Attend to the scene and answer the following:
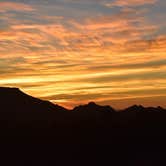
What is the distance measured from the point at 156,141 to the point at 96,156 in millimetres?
24589

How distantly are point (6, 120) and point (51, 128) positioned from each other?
23976 millimetres

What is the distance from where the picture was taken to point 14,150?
138 metres

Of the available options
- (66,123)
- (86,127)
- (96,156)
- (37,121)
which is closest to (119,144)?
(96,156)

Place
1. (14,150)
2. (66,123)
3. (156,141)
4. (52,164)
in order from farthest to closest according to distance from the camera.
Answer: (66,123), (156,141), (14,150), (52,164)

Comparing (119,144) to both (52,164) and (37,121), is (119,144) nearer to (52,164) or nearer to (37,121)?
(52,164)

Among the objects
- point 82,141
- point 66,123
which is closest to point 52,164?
point 82,141

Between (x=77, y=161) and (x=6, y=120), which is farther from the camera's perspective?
(x=6, y=120)

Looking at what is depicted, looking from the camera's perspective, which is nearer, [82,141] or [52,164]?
[52,164]

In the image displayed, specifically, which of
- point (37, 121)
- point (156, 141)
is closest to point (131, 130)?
point (156, 141)

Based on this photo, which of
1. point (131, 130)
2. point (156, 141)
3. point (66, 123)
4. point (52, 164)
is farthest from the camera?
point (66, 123)

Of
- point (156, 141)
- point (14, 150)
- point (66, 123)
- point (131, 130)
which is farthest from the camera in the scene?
point (66, 123)

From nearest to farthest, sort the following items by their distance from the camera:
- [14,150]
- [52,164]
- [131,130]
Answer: [52,164], [14,150], [131,130]

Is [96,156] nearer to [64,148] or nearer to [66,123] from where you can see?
[64,148]

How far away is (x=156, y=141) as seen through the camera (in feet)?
500
